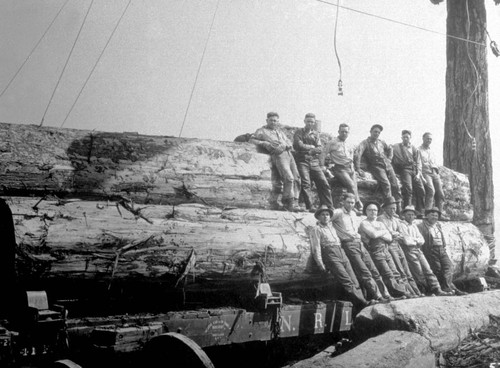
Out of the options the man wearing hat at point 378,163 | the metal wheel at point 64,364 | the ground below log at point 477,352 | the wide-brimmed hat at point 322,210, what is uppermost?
the man wearing hat at point 378,163

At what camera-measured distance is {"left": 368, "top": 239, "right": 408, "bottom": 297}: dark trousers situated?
27.4 ft

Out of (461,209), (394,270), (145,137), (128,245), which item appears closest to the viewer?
(128,245)

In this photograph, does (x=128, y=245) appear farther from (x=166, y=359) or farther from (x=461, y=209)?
(x=461, y=209)

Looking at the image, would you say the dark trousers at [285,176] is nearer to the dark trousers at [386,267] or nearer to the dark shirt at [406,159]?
the dark trousers at [386,267]

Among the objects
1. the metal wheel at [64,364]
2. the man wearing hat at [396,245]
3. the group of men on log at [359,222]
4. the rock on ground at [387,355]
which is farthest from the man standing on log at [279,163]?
the metal wheel at [64,364]

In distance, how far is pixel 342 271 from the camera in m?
7.52

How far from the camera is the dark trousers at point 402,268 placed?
28.4 feet

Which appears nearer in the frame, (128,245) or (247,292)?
(128,245)

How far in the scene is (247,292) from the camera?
7.05m

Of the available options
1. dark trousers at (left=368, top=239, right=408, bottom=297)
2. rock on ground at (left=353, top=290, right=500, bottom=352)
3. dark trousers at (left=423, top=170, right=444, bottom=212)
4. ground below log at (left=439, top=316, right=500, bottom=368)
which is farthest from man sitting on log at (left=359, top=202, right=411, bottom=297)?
dark trousers at (left=423, top=170, right=444, bottom=212)

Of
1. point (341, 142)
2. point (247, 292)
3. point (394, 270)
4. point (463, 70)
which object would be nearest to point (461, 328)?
point (394, 270)

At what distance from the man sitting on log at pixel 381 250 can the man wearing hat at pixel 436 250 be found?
1543mm

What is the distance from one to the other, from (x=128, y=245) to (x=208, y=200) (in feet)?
6.61

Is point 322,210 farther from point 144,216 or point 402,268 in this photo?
point 144,216
